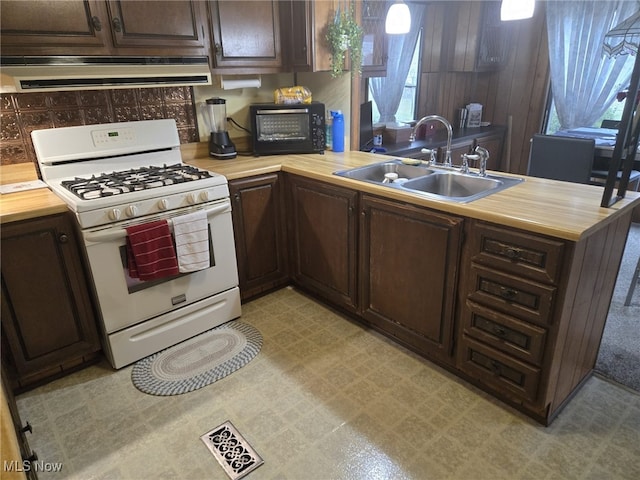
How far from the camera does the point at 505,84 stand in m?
4.67

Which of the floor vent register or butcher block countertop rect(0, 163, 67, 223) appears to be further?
butcher block countertop rect(0, 163, 67, 223)

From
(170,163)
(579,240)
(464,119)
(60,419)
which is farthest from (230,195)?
(464,119)

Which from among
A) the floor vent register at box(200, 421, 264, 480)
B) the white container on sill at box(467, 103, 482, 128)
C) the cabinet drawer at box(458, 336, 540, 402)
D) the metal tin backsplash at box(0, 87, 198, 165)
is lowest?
the floor vent register at box(200, 421, 264, 480)

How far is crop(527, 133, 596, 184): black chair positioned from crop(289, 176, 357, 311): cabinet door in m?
1.94

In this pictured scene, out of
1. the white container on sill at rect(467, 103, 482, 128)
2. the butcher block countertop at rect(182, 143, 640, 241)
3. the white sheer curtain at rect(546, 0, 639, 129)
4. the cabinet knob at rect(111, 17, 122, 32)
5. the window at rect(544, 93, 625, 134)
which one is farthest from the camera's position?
the white container on sill at rect(467, 103, 482, 128)

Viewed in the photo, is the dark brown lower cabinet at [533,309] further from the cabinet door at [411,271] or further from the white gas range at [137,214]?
the white gas range at [137,214]

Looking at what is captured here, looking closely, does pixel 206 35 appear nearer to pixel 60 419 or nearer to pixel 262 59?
pixel 262 59

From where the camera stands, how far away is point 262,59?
8.72 feet

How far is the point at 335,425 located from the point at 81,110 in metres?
2.13

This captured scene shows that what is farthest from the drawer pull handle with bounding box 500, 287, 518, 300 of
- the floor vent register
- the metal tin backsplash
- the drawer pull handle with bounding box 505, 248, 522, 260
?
the metal tin backsplash

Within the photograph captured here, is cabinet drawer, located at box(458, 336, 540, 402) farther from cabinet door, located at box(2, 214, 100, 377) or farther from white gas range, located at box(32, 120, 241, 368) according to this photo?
cabinet door, located at box(2, 214, 100, 377)

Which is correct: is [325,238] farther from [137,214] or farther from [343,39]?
[343,39]

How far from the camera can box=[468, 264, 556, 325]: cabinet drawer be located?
156 cm

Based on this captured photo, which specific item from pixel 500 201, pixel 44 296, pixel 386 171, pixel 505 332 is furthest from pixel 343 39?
pixel 44 296
